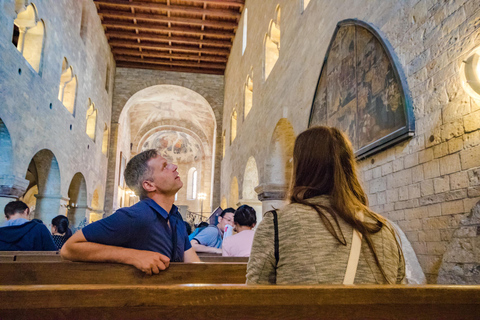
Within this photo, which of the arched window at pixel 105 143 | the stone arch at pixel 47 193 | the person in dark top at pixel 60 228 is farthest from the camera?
the arched window at pixel 105 143

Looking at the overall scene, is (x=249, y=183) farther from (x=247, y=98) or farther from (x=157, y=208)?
(x=157, y=208)

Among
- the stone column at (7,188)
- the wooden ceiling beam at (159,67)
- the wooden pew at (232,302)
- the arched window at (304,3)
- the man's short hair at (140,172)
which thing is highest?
the wooden ceiling beam at (159,67)

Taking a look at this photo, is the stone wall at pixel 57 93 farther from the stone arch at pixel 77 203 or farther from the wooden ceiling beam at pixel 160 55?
the wooden ceiling beam at pixel 160 55

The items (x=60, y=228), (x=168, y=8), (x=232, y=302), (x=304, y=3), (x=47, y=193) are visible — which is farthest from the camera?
(x=168, y=8)

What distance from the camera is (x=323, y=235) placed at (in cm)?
134

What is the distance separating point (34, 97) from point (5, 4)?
2.09 m

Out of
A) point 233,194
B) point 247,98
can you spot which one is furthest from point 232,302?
point 233,194

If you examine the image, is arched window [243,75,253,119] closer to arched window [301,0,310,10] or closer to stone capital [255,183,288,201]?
stone capital [255,183,288,201]

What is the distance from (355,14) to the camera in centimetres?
506

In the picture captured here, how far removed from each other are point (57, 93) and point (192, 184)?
19546 mm

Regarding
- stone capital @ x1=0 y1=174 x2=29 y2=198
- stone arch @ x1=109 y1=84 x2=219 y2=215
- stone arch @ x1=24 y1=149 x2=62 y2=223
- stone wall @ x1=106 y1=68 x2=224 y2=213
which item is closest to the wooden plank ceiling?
stone wall @ x1=106 y1=68 x2=224 y2=213

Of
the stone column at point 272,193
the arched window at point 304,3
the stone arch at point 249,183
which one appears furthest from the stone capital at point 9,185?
the arched window at point 304,3

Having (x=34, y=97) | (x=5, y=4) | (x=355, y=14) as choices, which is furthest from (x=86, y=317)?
(x=34, y=97)

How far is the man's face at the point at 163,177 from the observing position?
2.18m
